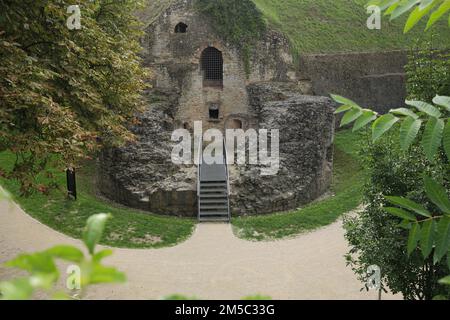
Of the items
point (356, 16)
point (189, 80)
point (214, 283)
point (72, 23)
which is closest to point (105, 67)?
point (72, 23)

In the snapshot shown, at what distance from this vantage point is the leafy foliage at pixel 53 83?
9867 millimetres

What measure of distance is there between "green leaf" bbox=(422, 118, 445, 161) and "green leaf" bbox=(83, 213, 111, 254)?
2.02 metres

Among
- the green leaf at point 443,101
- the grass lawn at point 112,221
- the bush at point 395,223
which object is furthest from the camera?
the grass lawn at point 112,221

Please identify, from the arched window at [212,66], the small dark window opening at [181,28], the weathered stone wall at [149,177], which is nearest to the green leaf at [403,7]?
the weathered stone wall at [149,177]

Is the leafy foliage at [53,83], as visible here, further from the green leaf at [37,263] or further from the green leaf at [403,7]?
the green leaf at [37,263]

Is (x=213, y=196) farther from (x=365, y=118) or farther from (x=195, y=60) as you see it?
(x=365, y=118)

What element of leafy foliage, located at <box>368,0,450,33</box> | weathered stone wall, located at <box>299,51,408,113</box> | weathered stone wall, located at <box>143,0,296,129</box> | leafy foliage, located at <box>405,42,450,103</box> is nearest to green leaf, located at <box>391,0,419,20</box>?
leafy foliage, located at <box>368,0,450,33</box>

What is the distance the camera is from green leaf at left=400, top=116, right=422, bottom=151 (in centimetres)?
262

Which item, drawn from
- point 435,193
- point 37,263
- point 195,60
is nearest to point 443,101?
point 435,193

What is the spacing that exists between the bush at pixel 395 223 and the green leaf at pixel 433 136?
559cm

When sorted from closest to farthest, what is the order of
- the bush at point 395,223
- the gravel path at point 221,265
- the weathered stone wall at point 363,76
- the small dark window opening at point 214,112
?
the bush at point 395,223 < the gravel path at point 221,265 < the small dark window opening at point 214,112 < the weathered stone wall at point 363,76

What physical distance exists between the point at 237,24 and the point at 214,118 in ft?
19.0

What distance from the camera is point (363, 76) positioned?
1228 inches

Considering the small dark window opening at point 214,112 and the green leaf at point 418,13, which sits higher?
the small dark window opening at point 214,112
